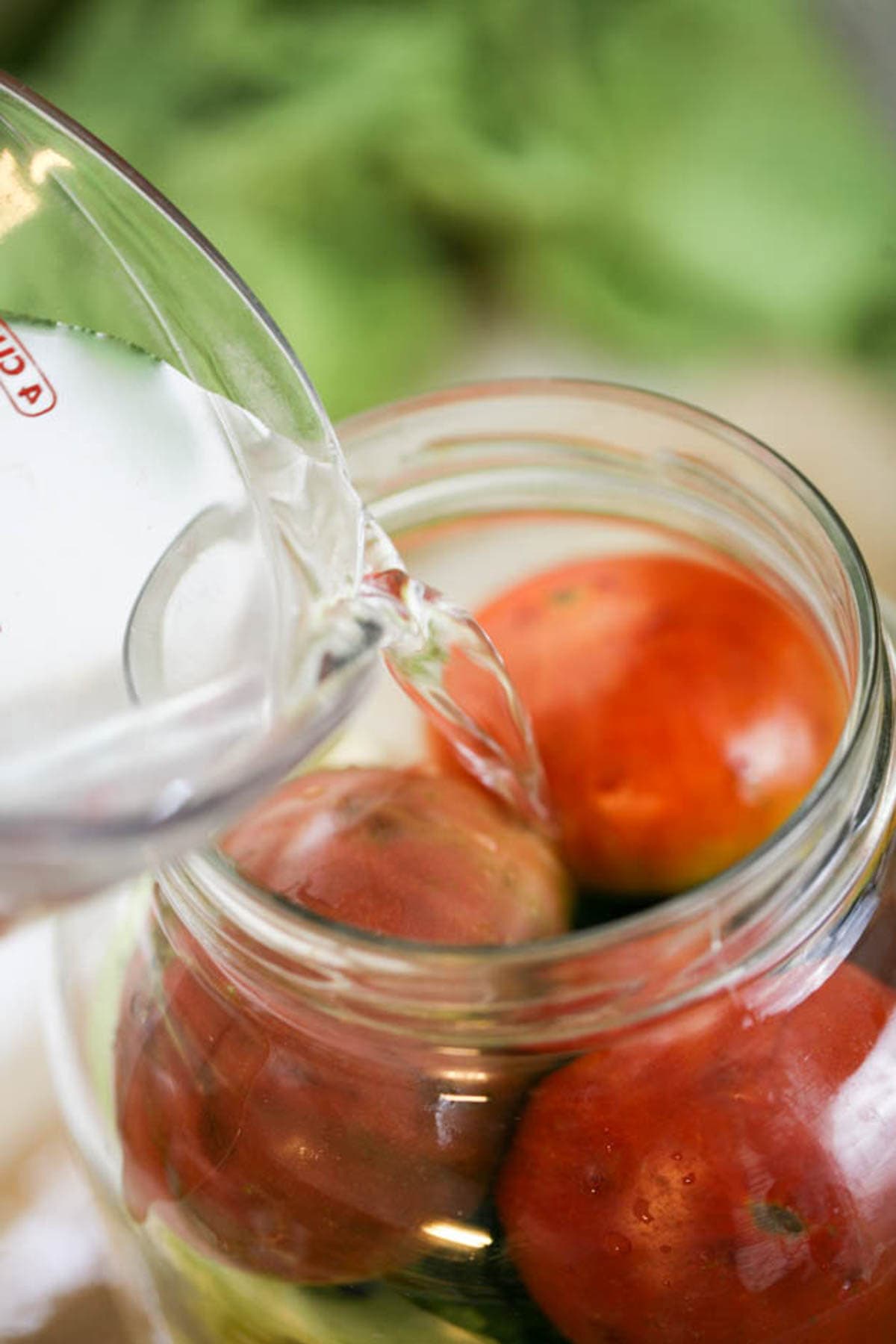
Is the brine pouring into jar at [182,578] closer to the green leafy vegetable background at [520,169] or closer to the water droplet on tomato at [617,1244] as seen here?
the water droplet on tomato at [617,1244]

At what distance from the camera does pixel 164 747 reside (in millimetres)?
315

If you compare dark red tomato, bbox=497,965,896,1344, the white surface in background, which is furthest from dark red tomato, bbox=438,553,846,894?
the white surface in background

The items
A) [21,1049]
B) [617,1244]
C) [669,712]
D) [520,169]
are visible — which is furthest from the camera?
[520,169]

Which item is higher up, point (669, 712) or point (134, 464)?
point (134, 464)

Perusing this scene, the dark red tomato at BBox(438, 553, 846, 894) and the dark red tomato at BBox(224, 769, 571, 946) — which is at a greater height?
the dark red tomato at BBox(224, 769, 571, 946)

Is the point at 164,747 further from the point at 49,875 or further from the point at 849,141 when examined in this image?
the point at 849,141

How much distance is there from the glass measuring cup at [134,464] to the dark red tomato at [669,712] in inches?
3.2

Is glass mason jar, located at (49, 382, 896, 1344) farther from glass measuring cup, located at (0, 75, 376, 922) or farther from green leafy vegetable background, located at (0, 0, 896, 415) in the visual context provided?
green leafy vegetable background, located at (0, 0, 896, 415)

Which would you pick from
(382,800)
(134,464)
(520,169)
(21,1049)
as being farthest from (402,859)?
(520,169)

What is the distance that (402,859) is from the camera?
1.37ft

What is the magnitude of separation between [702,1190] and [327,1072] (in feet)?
0.28

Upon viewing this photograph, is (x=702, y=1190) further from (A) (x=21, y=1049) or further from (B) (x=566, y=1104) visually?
(A) (x=21, y=1049)

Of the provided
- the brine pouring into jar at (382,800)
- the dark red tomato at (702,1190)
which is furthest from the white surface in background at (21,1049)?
the dark red tomato at (702,1190)

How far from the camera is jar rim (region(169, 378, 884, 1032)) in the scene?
342mm
